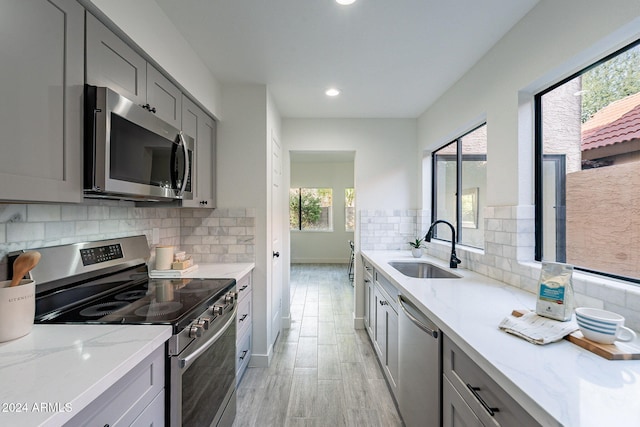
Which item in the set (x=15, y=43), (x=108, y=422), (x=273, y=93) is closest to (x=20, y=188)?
(x=15, y=43)

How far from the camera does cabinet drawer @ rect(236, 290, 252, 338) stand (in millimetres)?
2225

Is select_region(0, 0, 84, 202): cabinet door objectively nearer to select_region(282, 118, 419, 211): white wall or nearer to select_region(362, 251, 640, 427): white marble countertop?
select_region(362, 251, 640, 427): white marble countertop

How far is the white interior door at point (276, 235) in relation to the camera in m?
2.88

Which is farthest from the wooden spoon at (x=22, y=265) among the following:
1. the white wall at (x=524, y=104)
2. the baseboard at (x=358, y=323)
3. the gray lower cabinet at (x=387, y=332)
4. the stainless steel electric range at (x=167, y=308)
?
the baseboard at (x=358, y=323)

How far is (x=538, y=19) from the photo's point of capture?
5.31 ft

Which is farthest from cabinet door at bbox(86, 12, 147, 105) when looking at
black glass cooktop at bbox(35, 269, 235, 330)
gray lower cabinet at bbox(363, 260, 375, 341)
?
gray lower cabinet at bbox(363, 260, 375, 341)

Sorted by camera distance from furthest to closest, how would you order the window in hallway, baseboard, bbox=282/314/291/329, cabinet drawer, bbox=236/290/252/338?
the window in hallway → baseboard, bbox=282/314/291/329 → cabinet drawer, bbox=236/290/252/338

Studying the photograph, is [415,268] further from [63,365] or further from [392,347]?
[63,365]

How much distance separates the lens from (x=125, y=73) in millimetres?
1409

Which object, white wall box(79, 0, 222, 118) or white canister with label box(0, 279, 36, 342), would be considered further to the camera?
white wall box(79, 0, 222, 118)

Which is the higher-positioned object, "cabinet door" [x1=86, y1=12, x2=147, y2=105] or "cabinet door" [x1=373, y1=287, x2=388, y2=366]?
"cabinet door" [x1=86, y1=12, x2=147, y2=105]

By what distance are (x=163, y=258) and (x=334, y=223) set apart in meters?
5.74

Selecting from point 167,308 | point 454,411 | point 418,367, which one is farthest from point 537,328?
point 167,308

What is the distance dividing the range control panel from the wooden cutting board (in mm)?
2137
